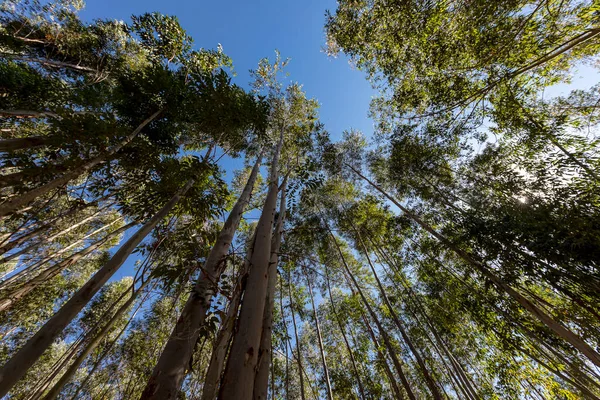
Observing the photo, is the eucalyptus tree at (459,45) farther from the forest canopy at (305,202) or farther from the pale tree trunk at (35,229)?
the pale tree trunk at (35,229)

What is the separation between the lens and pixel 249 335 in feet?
3.55

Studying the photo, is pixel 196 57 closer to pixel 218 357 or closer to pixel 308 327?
pixel 218 357

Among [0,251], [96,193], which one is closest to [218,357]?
[0,251]

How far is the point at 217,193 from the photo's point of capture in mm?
4066

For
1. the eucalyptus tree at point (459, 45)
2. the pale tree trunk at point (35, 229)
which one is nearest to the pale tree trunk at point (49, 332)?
the pale tree trunk at point (35, 229)

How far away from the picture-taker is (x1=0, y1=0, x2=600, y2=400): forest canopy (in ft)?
Result: 6.66

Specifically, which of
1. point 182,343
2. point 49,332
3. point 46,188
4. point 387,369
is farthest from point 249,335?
point 46,188

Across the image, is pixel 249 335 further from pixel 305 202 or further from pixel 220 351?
pixel 305 202

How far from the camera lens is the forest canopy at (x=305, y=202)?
203 centimetres

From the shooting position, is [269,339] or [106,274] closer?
[269,339]

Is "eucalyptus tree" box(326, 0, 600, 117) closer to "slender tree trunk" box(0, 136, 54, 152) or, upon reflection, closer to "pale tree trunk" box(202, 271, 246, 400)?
"pale tree trunk" box(202, 271, 246, 400)

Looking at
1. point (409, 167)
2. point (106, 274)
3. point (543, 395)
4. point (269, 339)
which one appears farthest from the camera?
point (409, 167)

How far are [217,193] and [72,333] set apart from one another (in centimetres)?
916

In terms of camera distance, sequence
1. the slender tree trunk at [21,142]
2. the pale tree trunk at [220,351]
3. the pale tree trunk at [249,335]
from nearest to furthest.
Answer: the pale tree trunk at [249,335], the pale tree trunk at [220,351], the slender tree trunk at [21,142]
